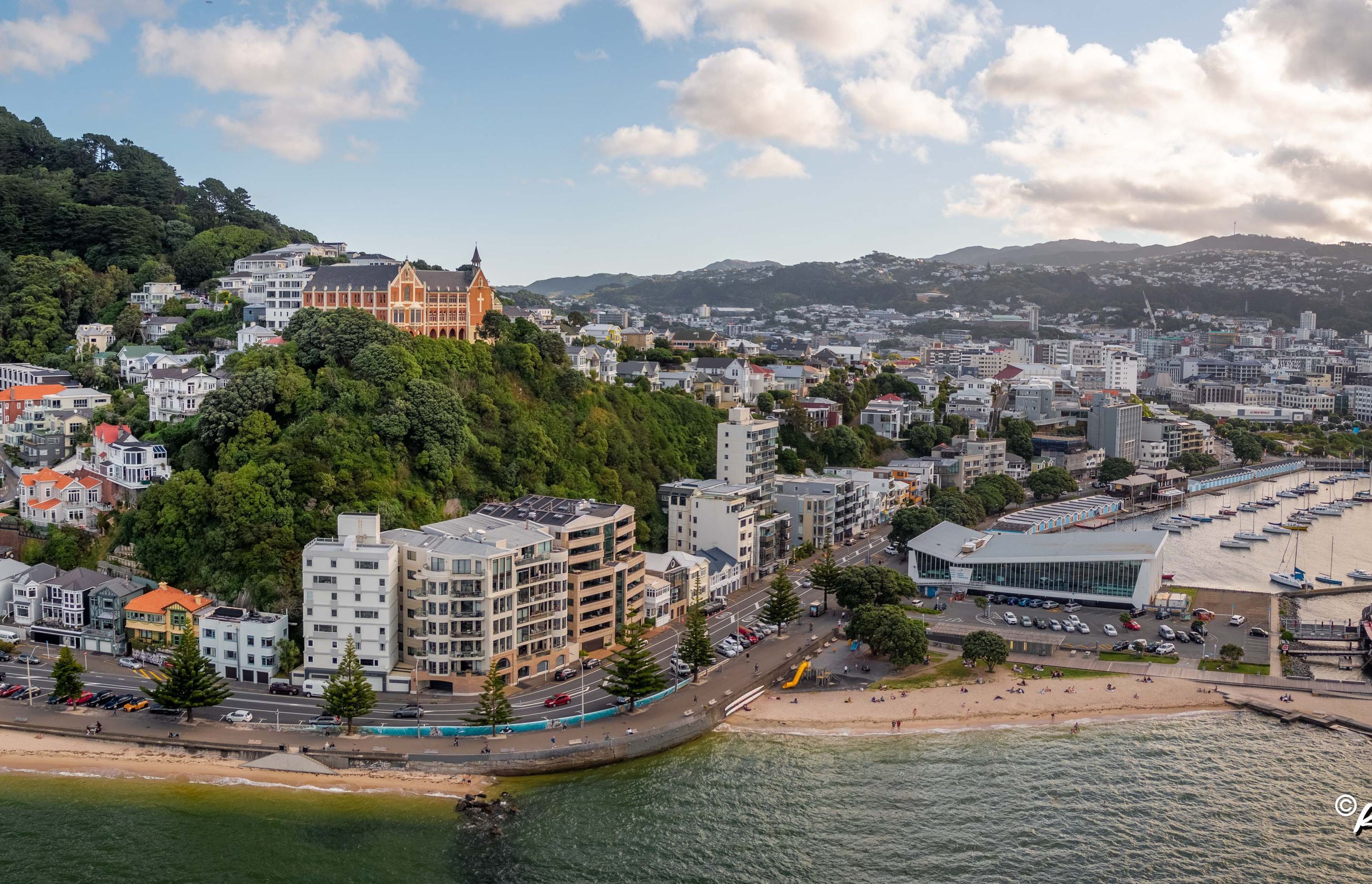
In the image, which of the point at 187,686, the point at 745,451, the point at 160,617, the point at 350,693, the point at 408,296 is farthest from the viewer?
the point at 745,451

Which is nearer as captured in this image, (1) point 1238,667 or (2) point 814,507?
(1) point 1238,667

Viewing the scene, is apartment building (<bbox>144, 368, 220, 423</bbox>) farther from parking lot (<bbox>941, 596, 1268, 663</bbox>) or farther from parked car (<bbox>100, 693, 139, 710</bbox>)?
Result: parking lot (<bbox>941, 596, 1268, 663</bbox>)

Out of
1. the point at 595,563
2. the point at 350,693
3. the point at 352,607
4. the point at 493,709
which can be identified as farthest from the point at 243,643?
Result: the point at 595,563

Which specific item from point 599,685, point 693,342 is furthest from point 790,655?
point 693,342

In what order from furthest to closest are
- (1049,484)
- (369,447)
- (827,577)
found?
A: (1049,484), (827,577), (369,447)

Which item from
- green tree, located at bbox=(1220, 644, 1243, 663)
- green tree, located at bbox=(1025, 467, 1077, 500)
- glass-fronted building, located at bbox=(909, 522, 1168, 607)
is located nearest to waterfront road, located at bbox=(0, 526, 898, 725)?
glass-fronted building, located at bbox=(909, 522, 1168, 607)

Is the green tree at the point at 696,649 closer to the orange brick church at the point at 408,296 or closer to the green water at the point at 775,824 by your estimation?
the green water at the point at 775,824

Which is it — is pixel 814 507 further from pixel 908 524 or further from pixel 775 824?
pixel 775 824

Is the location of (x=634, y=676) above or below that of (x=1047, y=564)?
below
